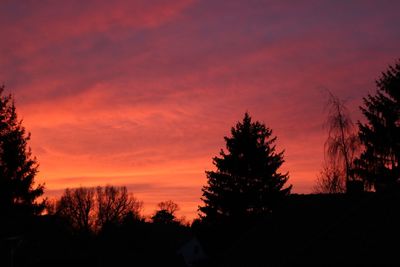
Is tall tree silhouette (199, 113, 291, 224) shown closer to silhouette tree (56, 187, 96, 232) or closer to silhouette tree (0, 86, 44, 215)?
silhouette tree (0, 86, 44, 215)

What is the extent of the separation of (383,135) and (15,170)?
106 ft

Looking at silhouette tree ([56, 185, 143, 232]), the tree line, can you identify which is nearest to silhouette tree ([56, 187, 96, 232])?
silhouette tree ([56, 185, 143, 232])

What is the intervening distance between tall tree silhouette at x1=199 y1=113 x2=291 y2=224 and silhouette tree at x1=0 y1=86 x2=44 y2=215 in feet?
53.9

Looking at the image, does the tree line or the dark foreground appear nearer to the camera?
the dark foreground

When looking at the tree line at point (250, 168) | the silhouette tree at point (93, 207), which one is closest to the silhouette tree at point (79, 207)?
the silhouette tree at point (93, 207)

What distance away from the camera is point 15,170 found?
48281mm

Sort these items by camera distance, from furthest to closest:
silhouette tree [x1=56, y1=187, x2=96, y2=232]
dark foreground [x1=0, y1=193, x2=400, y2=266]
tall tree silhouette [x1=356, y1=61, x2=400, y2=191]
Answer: silhouette tree [x1=56, y1=187, x2=96, y2=232] < tall tree silhouette [x1=356, y1=61, x2=400, y2=191] < dark foreground [x1=0, y1=193, x2=400, y2=266]

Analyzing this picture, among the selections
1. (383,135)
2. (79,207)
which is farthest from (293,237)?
(79,207)

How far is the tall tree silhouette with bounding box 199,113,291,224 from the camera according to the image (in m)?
51.7

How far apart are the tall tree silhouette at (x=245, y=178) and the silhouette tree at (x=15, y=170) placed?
16.4m

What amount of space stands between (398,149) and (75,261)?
27522 mm

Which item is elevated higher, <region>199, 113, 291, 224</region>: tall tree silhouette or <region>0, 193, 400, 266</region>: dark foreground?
<region>199, 113, 291, 224</region>: tall tree silhouette

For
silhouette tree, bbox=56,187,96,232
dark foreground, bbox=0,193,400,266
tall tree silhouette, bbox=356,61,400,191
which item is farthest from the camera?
silhouette tree, bbox=56,187,96,232

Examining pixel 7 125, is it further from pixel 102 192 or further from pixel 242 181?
pixel 102 192
